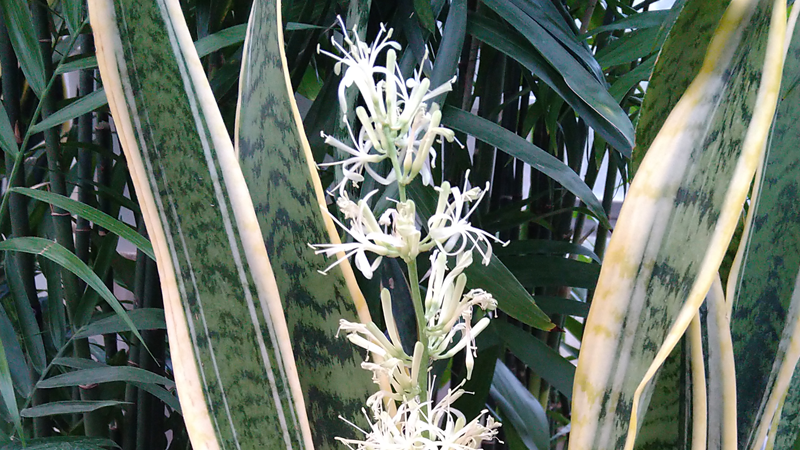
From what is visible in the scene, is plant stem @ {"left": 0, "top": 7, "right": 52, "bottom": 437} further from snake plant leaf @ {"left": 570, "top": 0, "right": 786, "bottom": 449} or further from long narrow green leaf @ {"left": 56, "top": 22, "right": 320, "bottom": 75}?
snake plant leaf @ {"left": 570, "top": 0, "right": 786, "bottom": 449}

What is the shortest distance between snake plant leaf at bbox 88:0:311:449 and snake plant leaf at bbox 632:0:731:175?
0.59ft

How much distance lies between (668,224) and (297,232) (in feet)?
0.53

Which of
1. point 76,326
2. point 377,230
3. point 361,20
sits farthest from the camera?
point 76,326

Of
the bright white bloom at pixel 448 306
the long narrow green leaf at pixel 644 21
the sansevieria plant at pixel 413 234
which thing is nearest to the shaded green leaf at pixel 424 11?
the sansevieria plant at pixel 413 234

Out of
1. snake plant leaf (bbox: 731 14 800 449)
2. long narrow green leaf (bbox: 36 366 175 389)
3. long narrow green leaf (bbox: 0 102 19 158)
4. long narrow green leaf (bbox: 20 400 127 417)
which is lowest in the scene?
long narrow green leaf (bbox: 20 400 127 417)

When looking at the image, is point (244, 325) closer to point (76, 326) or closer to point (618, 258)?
point (618, 258)

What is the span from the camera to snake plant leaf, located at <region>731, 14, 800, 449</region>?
30 centimetres

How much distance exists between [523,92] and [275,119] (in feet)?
1.17

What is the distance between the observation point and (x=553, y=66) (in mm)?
402

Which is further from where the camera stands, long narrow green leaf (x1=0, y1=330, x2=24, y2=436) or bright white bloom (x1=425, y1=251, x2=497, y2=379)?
long narrow green leaf (x1=0, y1=330, x2=24, y2=436)

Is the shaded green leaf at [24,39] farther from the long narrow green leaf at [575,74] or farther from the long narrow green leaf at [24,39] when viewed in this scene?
the long narrow green leaf at [575,74]

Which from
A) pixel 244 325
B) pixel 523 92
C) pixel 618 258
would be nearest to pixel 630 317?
pixel 618 258

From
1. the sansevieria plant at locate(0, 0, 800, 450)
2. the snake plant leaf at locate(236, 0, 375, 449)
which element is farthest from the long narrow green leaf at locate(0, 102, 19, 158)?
A: the snake plant leaf at locate(236, 0, 375, 449)

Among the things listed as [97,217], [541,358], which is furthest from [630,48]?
[97,217]
